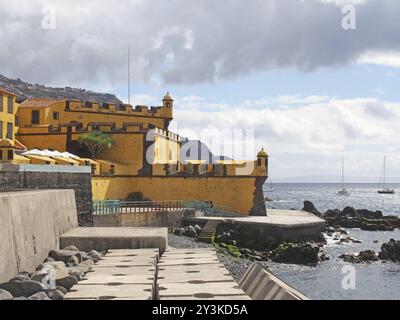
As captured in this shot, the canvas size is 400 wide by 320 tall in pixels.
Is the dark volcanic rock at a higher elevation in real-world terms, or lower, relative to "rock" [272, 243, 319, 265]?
higher

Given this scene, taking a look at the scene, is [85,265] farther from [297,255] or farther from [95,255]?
[297,255]

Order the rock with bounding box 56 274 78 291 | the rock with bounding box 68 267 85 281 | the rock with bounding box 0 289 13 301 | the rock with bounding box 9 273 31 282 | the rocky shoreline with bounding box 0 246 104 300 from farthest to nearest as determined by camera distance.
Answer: the rock with bounding box 68 267 85 281, the rock with bounding box 56 274 78 291, the rock with bounding box 9 273 31 282, the rocky shoreline with bounding box 0 246 104 300, the rock with bounding box 0 289 13 301

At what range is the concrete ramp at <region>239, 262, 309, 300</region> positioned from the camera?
32.6 ft

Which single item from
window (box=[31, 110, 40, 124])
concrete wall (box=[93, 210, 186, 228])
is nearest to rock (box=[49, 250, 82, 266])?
concrete wall (box=[93, 210, 186, 228])

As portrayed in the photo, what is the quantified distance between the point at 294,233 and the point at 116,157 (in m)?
15.4

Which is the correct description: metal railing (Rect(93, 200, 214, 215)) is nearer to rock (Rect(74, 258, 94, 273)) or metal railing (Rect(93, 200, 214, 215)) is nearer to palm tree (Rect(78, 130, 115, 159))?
palm tree (Rect(78, 130, 115, 159))

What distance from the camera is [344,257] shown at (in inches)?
1321

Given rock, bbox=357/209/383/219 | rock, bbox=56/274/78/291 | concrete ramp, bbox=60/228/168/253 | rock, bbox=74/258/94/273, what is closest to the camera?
rock, bbox=56/274/78/291

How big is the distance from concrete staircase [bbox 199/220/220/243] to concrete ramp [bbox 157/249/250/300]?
51.1ft

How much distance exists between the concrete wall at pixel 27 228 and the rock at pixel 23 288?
74 cm

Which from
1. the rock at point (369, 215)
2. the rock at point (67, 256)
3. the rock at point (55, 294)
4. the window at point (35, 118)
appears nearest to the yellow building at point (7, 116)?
the window at point (35, 118)

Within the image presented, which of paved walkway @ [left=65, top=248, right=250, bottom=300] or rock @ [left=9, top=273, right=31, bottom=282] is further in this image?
rock @ [left=9, top=273, right=31, bottom=282]
